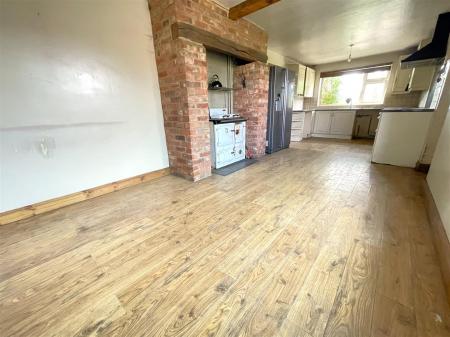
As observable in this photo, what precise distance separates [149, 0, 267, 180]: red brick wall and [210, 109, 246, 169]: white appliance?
25 cm

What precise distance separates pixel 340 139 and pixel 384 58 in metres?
2.27

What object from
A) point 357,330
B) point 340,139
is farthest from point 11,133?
point 340,139

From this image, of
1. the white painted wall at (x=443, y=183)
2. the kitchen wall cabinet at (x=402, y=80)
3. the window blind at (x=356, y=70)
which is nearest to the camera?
the white painted wall at (x=443, y=183)

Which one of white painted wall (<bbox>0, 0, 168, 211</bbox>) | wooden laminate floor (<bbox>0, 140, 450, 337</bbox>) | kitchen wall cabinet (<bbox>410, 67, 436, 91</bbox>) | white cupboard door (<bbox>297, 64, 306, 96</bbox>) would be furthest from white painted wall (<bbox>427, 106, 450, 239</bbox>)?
white cupboard door (<bbox>297, 64, 306, 96</bbox>)

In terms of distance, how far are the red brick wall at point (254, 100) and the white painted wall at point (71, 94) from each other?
5.77 feet

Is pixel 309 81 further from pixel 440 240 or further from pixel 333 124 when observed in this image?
pixel 440 240

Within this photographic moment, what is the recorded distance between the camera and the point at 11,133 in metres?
1.63

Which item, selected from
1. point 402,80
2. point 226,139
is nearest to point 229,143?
point 226,139

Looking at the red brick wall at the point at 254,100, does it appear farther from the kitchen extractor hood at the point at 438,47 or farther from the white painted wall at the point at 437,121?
the white painted wall at the point at 437,121

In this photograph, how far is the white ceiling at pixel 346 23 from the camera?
2.56 metres

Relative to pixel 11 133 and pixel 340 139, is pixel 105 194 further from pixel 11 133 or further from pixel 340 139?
pixel 340 139

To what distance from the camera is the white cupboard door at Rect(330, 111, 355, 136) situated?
5418mm

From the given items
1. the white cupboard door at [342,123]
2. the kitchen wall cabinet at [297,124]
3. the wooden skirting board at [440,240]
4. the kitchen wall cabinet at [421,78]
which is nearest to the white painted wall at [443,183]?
the wooden skirting board at [440,240]

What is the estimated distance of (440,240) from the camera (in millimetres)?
1267
